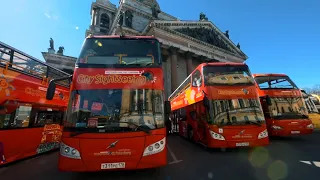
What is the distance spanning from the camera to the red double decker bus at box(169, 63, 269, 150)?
6.32 metres

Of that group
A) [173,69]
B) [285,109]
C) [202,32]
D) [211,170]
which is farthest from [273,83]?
[202,32]

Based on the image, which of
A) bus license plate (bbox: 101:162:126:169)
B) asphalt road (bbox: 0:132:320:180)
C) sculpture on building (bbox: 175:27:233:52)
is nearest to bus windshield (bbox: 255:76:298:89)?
asphalt road (bbox: 0:132:320:180)

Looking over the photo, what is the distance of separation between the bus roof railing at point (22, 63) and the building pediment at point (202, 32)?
20219 mm

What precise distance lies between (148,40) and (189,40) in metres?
25.9

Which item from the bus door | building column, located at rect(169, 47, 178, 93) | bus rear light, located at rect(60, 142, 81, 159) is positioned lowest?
bus rear light, located at rect(60, 142, 81, 159)

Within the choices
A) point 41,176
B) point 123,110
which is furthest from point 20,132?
point 123,110

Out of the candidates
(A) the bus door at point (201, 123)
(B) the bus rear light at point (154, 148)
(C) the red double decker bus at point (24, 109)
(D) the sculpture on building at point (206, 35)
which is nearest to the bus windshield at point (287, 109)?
(A) the bus door at point (201, 123)

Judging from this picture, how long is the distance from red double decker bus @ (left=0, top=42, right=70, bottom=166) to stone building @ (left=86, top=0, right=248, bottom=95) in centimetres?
1984

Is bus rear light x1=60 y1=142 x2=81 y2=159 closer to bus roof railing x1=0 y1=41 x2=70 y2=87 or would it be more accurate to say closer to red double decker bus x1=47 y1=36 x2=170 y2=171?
red double decker bus x1=47 y1=36 x2=170 y2=171

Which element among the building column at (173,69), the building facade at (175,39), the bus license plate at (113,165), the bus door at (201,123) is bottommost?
the bus license plate at (113,165)

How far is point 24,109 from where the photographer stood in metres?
6.07

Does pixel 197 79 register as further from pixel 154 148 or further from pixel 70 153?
pixel 70 153

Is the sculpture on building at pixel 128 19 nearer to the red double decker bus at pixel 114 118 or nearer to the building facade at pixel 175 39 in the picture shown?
the building facade at pixel 175 39

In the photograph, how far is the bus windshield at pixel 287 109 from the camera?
347 inches
